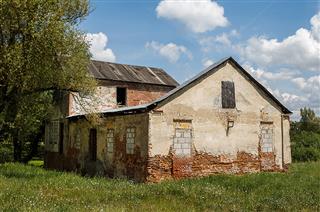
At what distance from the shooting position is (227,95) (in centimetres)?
1934

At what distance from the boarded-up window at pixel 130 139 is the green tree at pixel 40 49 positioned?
2.92 meters

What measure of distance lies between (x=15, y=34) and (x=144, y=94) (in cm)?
1203

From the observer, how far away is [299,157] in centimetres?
3322

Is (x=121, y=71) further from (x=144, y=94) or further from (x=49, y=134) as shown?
(x=49, y=134)

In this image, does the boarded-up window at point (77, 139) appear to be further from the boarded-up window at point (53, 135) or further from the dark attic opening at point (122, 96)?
the dark attic opening at point (122, 96)

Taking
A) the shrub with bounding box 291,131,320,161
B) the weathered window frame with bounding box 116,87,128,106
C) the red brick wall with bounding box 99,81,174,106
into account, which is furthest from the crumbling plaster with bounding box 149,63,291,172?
the shrub with bounding box 291,131,320,161

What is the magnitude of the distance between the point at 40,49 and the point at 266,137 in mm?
11908

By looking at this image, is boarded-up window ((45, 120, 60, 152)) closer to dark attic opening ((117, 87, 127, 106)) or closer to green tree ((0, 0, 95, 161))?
dark attic opening ((117, 87, 127, 106))

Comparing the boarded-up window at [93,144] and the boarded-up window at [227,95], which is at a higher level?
the boarded-up window at [227,95]

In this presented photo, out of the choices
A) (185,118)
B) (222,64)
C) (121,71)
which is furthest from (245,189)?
(121,71)

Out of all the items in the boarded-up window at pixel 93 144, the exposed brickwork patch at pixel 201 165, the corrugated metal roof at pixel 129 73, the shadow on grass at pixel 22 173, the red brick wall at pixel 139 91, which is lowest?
the shadow on grass at pixel 22 173

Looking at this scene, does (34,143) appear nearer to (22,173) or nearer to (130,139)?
(22,173)

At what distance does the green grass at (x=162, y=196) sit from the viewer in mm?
9939

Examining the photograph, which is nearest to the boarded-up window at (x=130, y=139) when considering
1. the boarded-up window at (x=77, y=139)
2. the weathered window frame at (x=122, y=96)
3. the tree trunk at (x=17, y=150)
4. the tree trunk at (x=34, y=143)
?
the boarded-up window at (x=77, y=139)
